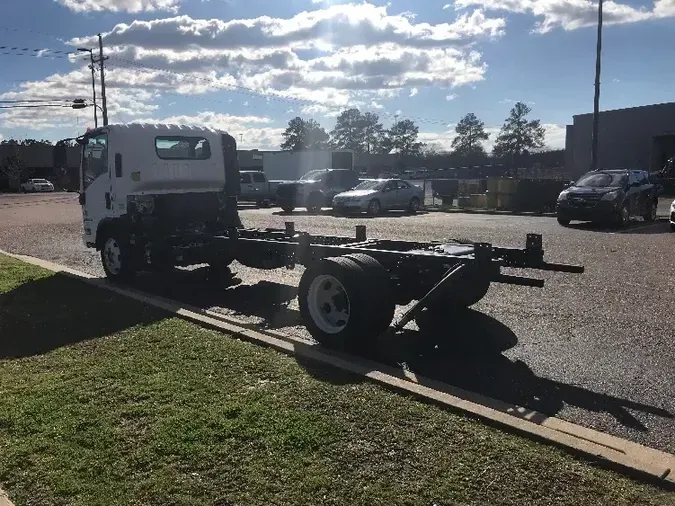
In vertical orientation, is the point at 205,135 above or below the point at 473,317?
above

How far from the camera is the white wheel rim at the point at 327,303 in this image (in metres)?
6.54

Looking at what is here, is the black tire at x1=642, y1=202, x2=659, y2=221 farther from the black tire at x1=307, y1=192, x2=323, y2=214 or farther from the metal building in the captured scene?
the metal building

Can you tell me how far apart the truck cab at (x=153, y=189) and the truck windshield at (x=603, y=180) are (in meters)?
13.2

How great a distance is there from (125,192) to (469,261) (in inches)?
236

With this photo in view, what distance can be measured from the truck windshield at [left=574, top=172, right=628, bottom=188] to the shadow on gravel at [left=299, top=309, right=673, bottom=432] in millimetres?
14186

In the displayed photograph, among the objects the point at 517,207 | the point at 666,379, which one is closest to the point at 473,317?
the point at 666,379

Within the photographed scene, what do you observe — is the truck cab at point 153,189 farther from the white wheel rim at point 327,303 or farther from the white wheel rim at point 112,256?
the white wheel rim at point 327,303

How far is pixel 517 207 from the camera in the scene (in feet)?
89.0

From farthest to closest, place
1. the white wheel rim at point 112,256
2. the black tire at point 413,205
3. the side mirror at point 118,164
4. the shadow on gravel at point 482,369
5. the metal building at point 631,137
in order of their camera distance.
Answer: the metal building at point 631,137 → the black tire at point 413,205 → the white wheel rim at point 112,256 → the side mirror at point 118,164 → the shadow on gravel at point 482,369

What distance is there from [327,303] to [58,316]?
3.39 meters

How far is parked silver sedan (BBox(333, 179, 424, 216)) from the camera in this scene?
26188 millimetres

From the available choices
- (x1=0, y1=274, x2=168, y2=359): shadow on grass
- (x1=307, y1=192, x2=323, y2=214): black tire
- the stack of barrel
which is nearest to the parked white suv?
(x1=307, y1=192, x2=323, y2=214): black tire

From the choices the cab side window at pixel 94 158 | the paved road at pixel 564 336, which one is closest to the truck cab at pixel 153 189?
the cab side window at pixel 94 158

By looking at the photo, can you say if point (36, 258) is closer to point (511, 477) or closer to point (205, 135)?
point (205, 135)
